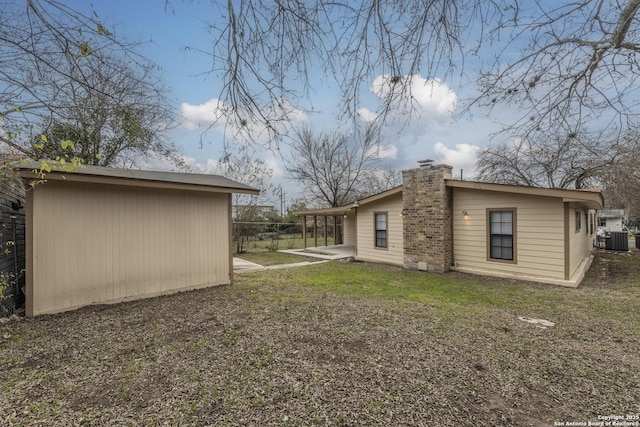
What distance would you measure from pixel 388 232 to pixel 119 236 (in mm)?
8065

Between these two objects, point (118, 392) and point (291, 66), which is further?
point (118, 392)

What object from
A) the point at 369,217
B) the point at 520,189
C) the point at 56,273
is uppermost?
the point at 520,189

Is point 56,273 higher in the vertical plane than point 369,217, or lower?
lower

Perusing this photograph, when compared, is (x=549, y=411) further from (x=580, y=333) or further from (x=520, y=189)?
(x=520, y=189)

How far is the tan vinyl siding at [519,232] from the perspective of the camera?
7172mm

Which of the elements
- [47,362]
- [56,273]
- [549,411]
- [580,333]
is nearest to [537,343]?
[580,333]

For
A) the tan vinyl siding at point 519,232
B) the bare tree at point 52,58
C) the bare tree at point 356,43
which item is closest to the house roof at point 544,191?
the tan vinyl siding at point 519,232

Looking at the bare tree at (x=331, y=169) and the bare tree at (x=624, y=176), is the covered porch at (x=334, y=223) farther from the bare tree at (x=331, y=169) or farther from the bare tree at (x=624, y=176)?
the bare tree at (x=624, y=176)

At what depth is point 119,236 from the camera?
217 inches

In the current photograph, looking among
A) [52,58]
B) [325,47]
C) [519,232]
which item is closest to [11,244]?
[52,58]

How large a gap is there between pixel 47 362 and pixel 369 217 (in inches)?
380

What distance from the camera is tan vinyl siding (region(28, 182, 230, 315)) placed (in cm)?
481

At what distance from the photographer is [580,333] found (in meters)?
4.05

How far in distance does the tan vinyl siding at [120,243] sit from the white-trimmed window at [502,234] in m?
7.13
